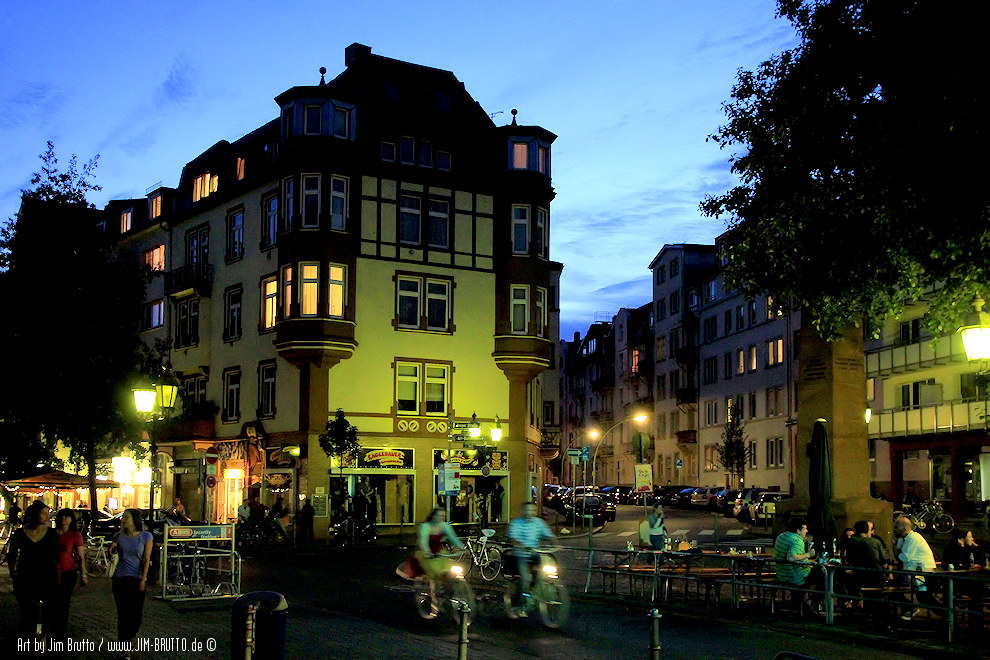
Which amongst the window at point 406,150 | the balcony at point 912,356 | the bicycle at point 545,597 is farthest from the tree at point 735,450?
the bicycle at point 545,597

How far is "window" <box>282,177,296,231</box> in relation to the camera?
43.4 meters

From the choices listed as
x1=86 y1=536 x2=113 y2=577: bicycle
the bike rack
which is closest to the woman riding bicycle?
the bike rack

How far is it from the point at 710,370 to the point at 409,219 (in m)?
38.9

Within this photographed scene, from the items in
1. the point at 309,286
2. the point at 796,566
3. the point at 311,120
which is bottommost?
the point at 796,566

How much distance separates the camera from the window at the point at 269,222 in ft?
149

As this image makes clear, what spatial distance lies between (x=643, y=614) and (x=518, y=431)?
2775 centimetres

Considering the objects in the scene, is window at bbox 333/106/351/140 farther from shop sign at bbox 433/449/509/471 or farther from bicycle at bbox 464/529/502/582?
bicycle at bbox 464/529/502/582

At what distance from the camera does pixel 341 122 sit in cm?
4412

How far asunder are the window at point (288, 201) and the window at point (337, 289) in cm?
233

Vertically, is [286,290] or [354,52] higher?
[354,52]

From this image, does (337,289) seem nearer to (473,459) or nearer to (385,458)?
(385,458)

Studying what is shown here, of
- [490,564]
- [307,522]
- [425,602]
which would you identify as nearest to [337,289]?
[307,522]

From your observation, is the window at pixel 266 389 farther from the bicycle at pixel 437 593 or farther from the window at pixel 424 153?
the bicycle at pixel 437 593

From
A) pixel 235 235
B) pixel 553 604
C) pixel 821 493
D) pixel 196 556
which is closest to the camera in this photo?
pixel 553 604
